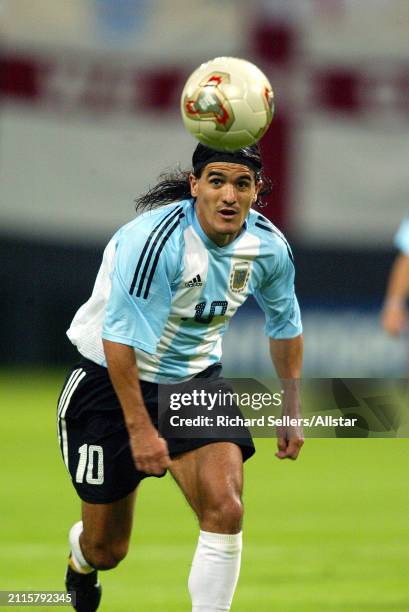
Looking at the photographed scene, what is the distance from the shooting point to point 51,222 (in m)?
18.5

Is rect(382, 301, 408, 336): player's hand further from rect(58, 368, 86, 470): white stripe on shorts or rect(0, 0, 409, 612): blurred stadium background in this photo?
rect(0, 0, 409, 612): blurred stadium background

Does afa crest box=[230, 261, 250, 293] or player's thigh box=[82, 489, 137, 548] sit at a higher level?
afa crest box=[230, 261, 250, 293]

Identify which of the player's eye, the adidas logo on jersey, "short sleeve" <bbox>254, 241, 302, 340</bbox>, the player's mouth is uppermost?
the player's eye

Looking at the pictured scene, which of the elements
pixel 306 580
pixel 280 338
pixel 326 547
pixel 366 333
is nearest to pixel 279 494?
pixel 326 547

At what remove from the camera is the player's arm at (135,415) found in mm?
5836

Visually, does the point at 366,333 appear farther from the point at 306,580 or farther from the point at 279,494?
the point at 306,580

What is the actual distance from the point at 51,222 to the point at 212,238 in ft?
40.5

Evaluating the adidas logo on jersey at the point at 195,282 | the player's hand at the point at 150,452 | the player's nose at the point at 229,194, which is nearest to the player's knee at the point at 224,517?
the player's hand at the point at 150,452

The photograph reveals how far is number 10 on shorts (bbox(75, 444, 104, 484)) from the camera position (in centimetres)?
658

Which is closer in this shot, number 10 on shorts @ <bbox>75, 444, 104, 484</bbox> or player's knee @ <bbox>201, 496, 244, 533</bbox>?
player's knee @ <bbox>201, 496, 244, 533</bbox>

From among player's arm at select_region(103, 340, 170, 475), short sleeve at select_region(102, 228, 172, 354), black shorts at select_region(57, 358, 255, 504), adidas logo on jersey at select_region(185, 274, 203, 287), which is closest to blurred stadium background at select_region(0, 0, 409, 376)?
black shorts at select_region(57, 358, 255, 504)

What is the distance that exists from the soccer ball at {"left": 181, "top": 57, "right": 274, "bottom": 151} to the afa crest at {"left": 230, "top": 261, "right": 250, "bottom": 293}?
535 millimetres

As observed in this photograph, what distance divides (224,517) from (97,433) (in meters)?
1.03

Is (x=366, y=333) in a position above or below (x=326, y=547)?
below
